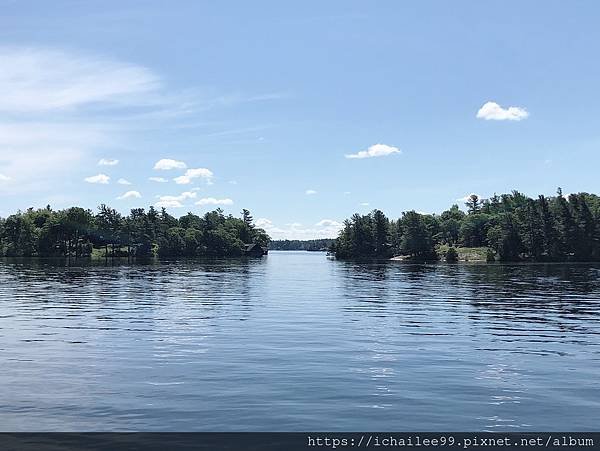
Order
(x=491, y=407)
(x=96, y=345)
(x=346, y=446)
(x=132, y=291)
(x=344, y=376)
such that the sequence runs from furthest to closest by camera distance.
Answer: (x=132, y=291), (x=96, y=345), (x=344, y=376), (x=491, y=407), (x=346, y=446)

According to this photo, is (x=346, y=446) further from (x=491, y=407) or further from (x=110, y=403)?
(x=110, y=403)

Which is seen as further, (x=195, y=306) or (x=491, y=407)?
(x=195, y=306)

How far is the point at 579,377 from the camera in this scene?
22328mm

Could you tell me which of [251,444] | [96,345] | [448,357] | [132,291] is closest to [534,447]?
[251,444]

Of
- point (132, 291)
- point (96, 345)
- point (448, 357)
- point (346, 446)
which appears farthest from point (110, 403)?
point (132, 291)

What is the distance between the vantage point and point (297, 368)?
933 inches

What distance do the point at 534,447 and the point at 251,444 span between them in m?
7.29

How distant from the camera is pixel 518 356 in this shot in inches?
1059

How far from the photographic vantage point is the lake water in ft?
54.6

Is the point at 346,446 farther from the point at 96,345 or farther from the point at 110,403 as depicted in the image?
the point at 96,345

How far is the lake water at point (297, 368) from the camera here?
16.6 m

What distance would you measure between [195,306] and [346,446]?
125 ft

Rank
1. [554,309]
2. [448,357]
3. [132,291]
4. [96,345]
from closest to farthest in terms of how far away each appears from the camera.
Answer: [448,357]
[96,345]
[554,309]
[132,291]

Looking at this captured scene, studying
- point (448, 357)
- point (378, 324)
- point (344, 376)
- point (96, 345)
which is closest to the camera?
point (344, 376)
